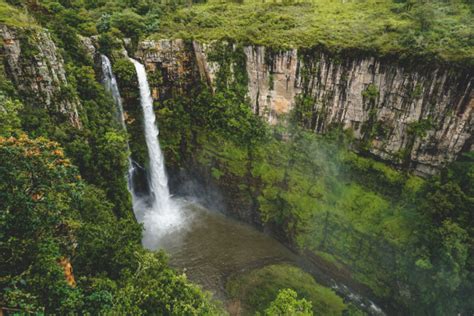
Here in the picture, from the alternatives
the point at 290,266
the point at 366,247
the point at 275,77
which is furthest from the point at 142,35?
the point at 366,247

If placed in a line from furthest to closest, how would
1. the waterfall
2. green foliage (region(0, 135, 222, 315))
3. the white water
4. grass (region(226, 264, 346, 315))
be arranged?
the white water < the waterfall < grass (region(226, 264, 346, 315)) < green foliage (region(0, 135, 222, 315))

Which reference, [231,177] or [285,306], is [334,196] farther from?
[285,306]

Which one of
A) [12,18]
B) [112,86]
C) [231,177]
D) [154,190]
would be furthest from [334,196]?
[12,18]

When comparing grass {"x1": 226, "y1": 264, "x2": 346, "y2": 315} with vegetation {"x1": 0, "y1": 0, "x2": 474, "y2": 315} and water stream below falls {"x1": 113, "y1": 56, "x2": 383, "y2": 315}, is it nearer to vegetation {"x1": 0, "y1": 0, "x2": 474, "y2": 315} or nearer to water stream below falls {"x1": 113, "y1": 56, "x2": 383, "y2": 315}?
vegetation {"x1": 0, "y1": 0, "x2": 474, "y2": 315}

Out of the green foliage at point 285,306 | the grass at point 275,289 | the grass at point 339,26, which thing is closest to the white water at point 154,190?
the grass at point 339,26

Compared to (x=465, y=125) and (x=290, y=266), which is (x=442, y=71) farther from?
(x=290, y=266)

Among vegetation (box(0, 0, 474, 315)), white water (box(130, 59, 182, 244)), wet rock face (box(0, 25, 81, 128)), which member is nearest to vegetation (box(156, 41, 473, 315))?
vegetation (box(0, 0, 474, 315))

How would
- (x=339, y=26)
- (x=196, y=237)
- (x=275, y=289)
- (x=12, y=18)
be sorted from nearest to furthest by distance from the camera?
(x=12, y=18) < (x=275, y=289) < (x=339, y=26) < (x=196, y=237)
